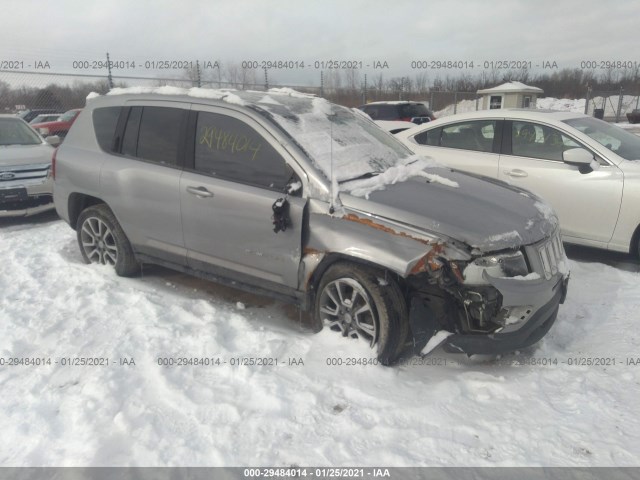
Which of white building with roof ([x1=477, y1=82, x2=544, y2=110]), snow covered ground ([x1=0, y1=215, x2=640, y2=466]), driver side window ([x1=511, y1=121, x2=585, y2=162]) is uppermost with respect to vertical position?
white building with roof ([x1=477, y1=82, x2=544, y2=110])

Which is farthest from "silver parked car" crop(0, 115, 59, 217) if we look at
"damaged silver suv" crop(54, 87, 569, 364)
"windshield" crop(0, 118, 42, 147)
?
"damaged silver suv" crop(54, 87, 569, 364)

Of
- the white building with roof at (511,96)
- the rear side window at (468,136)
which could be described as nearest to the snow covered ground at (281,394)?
A: the rear side window at (468,136)

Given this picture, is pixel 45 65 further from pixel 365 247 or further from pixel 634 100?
pixel 634 100

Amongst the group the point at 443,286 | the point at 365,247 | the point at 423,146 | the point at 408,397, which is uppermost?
the point at 423,146

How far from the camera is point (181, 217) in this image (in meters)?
4.06

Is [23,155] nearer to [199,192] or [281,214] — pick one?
[199,192]

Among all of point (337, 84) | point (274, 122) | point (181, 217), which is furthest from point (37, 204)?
point (337, 84)

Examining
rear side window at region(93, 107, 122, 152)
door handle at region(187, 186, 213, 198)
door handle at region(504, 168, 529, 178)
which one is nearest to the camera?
door handle at region(187, 186, 213, 198)

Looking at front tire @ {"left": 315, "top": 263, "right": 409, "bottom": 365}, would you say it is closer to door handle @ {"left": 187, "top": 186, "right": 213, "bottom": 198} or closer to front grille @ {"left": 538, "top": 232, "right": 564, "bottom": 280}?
front grille @ {"left": 538, "top": 232, "right": 564, "bottom": 280}

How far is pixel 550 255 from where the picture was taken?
3295 millimetres

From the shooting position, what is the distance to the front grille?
10.4 feet

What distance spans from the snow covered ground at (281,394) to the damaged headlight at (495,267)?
674 millimetres

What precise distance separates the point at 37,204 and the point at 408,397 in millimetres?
6312

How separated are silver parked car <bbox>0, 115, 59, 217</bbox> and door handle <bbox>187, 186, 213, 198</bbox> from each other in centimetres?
424
